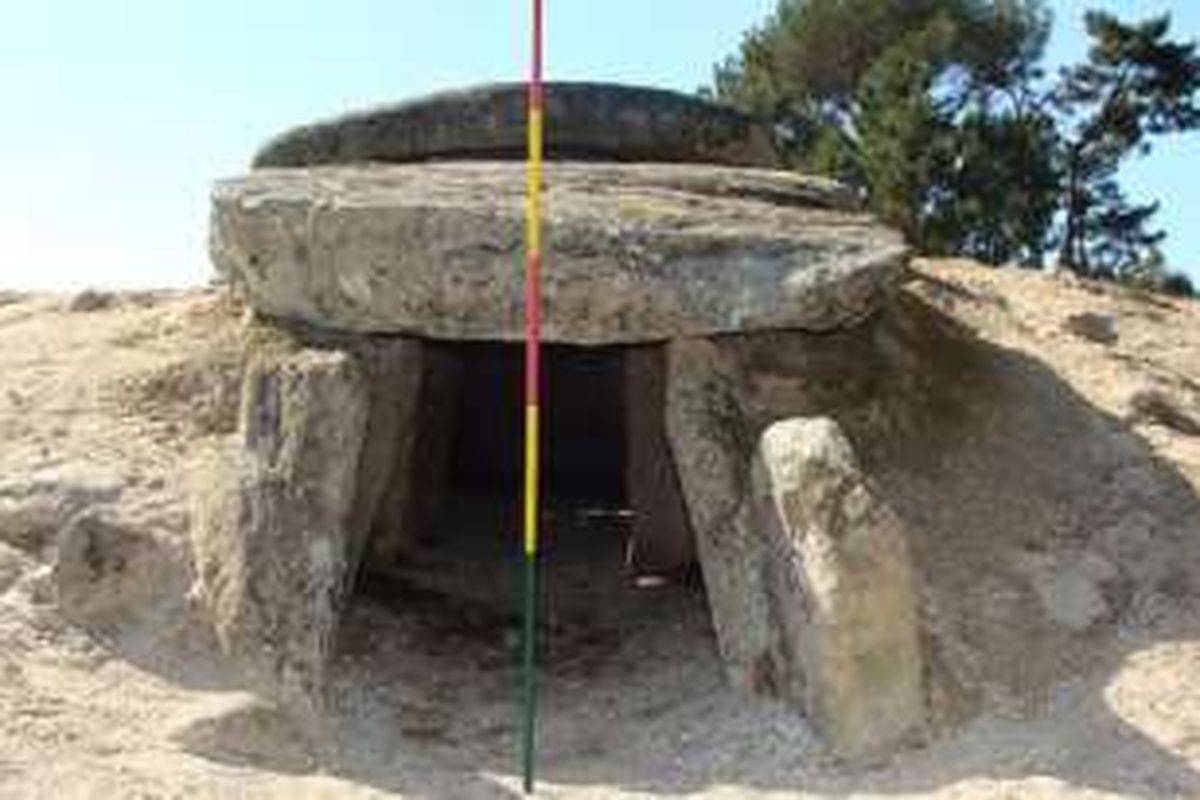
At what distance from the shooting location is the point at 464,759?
845 cm

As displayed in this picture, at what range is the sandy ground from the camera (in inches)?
305

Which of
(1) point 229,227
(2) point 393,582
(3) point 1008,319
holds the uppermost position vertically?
(1) point 229,227

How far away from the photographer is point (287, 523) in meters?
8.84

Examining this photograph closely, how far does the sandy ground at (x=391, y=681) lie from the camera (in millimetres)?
7750

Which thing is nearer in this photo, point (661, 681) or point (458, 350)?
point (661, 681)

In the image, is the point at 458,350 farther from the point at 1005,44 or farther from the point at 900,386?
the point at 1005,44

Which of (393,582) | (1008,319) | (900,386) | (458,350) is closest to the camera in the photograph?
(900,386)

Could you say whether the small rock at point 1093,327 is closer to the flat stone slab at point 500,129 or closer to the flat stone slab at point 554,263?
the flat stone slab at point 500,129

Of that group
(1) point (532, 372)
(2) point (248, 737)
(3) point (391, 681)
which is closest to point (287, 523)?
(3) point (391, 681)

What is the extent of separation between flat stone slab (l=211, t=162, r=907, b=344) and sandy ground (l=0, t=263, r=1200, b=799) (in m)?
0.92

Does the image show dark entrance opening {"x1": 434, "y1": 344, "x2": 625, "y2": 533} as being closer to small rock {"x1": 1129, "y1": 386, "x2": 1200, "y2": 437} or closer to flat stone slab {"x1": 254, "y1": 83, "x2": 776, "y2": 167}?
flat stone slab {"x1": 254, "y1": 83, "x2": 776, "y2": 167}

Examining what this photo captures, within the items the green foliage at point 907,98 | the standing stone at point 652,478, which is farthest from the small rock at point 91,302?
the green foliage at point 907,98

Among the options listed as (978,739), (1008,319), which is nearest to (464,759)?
(978,739)

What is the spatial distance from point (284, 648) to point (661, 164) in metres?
4.18
